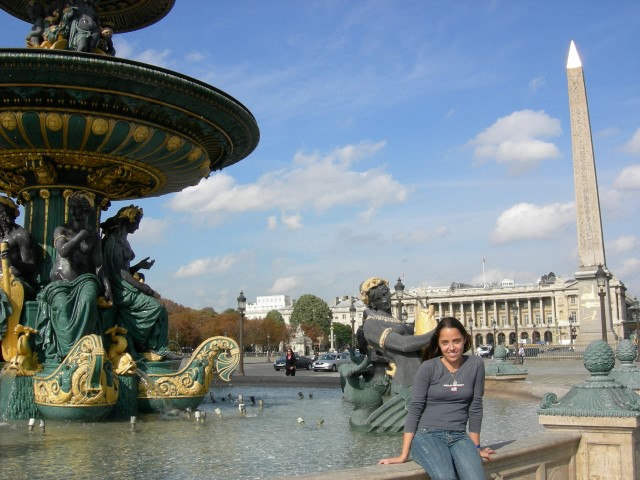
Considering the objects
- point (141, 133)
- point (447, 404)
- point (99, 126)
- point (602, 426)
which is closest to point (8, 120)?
point (99, 126)

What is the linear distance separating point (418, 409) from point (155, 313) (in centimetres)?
589

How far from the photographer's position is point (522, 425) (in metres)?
7.36

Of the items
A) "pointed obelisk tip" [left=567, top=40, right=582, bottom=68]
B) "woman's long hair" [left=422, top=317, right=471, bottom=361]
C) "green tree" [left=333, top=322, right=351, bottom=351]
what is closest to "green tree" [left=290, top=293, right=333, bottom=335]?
"green tree" [left=333, top=322, right=351, bottom=351]

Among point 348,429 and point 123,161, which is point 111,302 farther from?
point 348,429

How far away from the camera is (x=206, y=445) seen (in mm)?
6133

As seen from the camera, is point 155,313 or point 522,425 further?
point 155,313

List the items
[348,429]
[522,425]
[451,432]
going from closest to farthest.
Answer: [451,432] → [348,429] → [522,425]

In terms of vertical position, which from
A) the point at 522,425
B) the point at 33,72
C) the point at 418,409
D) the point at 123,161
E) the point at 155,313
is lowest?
the point at 522,425

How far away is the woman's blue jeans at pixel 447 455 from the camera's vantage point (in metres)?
3.36

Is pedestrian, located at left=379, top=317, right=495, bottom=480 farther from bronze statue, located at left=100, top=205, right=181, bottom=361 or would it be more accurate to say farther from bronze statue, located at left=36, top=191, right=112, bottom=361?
bronze statue, located at left=100, top=205, right=181, bottom=361

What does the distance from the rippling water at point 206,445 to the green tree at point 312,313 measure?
10672 cm

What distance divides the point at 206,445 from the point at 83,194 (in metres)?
4.30

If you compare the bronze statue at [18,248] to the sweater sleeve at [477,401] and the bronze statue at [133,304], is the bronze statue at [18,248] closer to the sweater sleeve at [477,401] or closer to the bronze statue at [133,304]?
the bronze statue at [133,304]

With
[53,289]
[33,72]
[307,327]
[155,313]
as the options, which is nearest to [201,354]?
[155,313]
